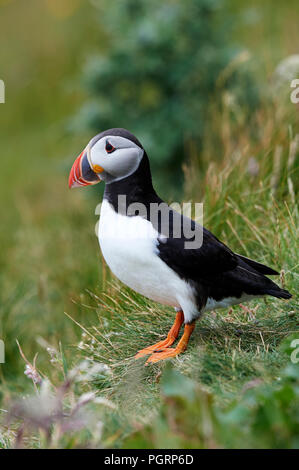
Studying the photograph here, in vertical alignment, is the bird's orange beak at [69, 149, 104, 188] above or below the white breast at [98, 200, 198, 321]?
above

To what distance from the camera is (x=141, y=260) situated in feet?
8.16

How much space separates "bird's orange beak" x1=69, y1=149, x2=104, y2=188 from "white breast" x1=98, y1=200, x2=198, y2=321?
0.52 ft

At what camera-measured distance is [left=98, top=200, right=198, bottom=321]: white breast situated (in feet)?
8.14

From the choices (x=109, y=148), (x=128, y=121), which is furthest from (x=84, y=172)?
(x=128, y=121)

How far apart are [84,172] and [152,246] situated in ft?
1.48

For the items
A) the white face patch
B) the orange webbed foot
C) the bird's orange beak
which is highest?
the white face patch

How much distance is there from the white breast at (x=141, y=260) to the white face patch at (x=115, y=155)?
19cm

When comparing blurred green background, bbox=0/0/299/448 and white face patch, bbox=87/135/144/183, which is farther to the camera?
blurred green background, bbox=0/0/299/448

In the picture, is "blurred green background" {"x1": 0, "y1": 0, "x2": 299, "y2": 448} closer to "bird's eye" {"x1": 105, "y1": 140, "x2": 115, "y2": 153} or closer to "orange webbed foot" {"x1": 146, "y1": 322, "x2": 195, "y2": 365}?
"orange webbed foot" {"x1": 146, "y1": 322, "x2": 195, "y2": 365}

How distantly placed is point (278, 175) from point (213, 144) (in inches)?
64.1

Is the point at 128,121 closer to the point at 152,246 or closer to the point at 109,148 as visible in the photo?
the point at 109,148

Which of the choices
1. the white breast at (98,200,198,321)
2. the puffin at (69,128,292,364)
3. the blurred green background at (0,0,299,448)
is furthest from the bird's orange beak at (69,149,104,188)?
the blurred green background at (0,0,299,448)

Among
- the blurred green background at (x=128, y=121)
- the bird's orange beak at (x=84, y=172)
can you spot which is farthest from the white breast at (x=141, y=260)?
the blurred green background at (x=128, y=121)

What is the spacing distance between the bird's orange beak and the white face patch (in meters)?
0.02
